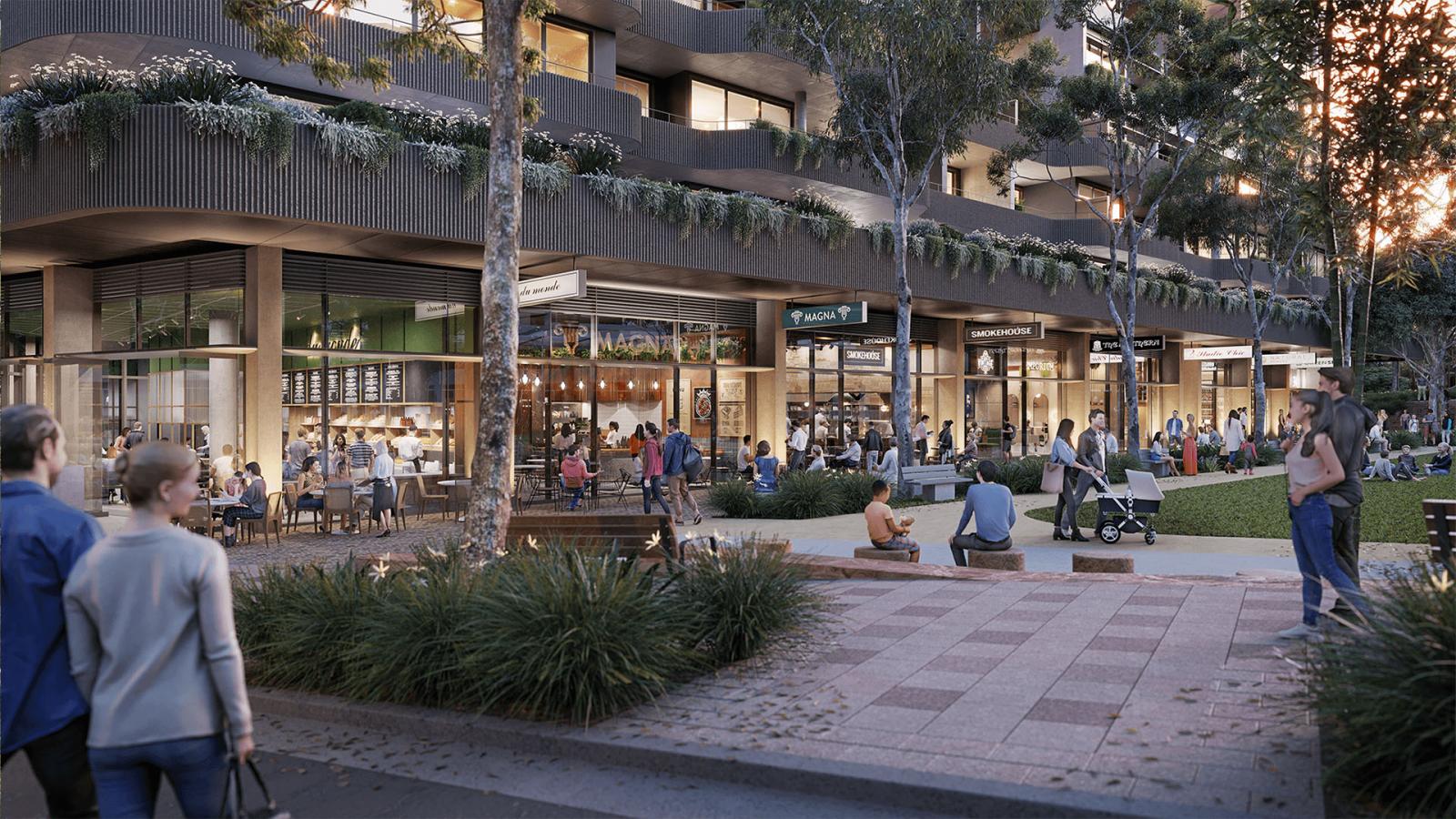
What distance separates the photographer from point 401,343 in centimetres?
1955

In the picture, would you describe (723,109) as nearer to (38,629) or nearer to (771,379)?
(771,379)

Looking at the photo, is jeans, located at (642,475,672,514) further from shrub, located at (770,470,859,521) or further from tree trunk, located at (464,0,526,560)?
tree trunk, located at (464,0,526,560)

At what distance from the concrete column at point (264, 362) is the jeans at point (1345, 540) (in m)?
15.2

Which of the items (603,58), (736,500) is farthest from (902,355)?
(603,58)

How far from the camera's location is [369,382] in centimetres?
1947

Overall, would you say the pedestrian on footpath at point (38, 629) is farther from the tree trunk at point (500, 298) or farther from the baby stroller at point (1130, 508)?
the baby stroller at point (1130, 508)

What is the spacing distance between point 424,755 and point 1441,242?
338 inches

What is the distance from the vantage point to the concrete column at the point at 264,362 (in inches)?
677

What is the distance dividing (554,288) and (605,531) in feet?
25.3

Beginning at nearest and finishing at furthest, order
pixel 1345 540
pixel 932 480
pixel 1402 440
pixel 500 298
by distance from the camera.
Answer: pixel 1345 540 < pixel 500 298 < pixel 932 480 < pixel 1402 440

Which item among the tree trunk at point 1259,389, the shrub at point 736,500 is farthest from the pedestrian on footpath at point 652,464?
the tree trunk at point 1259,389

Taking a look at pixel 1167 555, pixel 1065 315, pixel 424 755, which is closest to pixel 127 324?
pixel 424 755

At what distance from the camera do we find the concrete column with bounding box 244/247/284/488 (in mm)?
17203

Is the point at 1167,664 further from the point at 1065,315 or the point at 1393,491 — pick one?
the point at 1065,315
